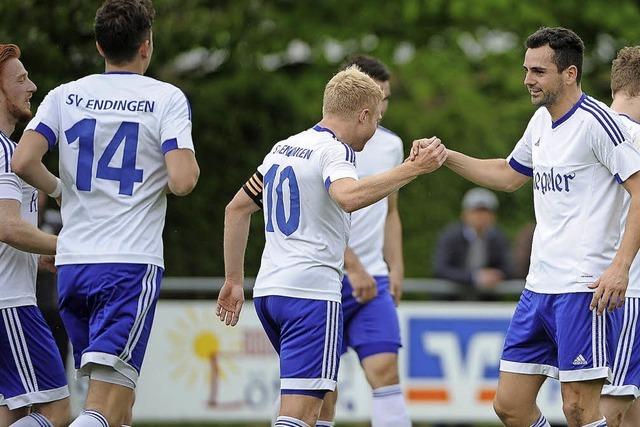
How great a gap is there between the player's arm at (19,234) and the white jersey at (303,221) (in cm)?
113

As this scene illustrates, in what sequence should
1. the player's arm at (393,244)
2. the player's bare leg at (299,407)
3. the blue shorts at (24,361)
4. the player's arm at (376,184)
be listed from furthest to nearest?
1. the player's arm at (393,244)
2. the blue shorts at (24,361)
3. the player's bare leg at (299,407)
4. the player's arm at (376,184)

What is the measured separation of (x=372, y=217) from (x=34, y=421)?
289 centimetres

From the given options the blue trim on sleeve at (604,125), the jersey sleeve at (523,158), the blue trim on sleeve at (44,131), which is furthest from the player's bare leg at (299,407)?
the blue trim on sleeve at (604,125)

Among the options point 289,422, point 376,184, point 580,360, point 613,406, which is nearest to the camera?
point 376,184

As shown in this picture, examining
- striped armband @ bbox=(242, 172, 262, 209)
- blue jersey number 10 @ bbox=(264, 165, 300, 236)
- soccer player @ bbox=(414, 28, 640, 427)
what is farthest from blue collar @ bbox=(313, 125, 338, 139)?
soccer player @ bbox=(414, 28, 640, 427)

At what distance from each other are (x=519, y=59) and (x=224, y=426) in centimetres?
683

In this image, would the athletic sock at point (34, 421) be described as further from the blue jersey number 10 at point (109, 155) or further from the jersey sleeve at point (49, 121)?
the jersey sleeve at point (49, 121)

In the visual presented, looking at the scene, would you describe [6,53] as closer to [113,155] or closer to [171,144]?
[113,155]

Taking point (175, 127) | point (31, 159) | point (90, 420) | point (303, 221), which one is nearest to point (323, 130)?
point (303, 221)

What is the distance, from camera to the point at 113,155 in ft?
21.2

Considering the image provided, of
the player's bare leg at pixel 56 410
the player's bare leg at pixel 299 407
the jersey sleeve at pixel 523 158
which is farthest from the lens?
the jersey sleeve at pixel 523 158

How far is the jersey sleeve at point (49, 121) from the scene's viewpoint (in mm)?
6473

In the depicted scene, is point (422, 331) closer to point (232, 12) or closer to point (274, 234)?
Result: point (232, 12)

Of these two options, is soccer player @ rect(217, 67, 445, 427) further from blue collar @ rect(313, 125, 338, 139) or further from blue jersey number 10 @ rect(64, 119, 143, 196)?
blue jersey number 10 @ rect(64, 119, 143, 196)
